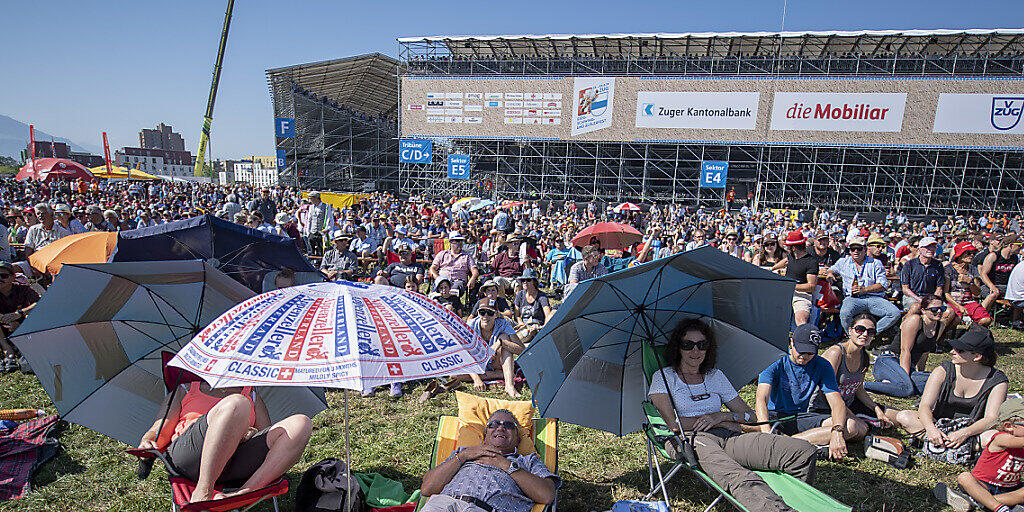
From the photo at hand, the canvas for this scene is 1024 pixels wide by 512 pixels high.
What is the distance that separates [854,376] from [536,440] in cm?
289

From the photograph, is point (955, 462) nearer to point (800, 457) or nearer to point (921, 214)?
point (800, 457)

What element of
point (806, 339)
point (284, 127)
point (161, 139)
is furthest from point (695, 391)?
point (161, 139)

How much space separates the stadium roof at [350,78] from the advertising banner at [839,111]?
23.7 m

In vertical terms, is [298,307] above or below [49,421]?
above

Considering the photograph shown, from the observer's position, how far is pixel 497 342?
220 inches

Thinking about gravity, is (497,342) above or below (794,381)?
below

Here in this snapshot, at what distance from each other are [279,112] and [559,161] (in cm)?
2014

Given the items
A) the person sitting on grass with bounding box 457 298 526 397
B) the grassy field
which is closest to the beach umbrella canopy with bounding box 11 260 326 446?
the grassy field

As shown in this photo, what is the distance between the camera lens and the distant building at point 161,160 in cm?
9212

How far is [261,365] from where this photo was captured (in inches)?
81.7

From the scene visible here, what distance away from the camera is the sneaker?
3.37 metres

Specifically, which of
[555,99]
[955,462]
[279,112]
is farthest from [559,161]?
[955,462]

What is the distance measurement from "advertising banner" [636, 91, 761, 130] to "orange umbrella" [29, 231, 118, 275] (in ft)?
93.1

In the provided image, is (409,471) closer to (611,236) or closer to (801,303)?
(801,303)
